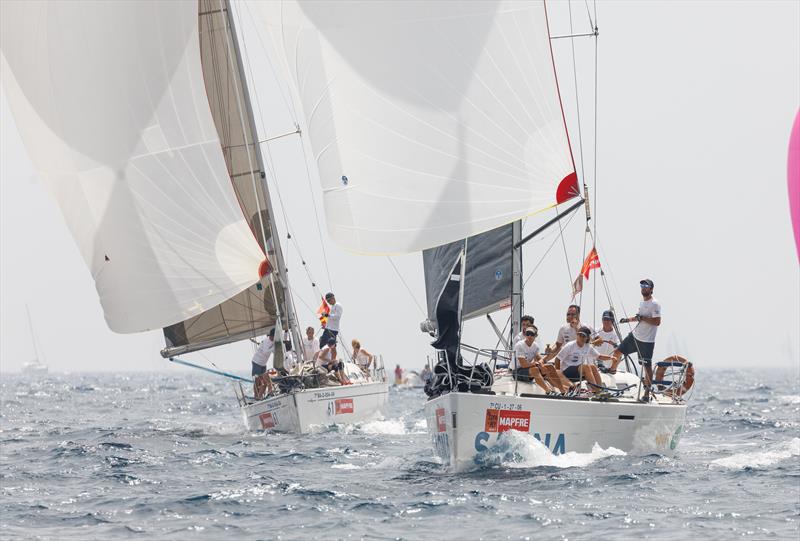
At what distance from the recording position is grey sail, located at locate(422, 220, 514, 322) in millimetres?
16141

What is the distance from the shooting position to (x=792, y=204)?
11.6 m

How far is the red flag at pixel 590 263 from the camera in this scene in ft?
58.9

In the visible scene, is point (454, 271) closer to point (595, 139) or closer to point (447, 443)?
point (447, 443)

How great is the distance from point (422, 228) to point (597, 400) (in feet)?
9.59

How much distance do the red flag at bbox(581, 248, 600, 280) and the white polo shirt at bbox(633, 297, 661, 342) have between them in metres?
3.02

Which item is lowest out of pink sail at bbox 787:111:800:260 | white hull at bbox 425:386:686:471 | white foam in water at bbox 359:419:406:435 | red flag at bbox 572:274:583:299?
white foam in water at bbox 359:419:406:435

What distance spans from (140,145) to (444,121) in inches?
313

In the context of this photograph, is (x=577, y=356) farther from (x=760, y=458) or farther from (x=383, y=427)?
(x=383, y=427)

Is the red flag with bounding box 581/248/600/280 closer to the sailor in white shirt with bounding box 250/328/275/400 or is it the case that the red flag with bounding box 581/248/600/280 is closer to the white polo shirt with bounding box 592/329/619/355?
the white polo shirt with bounding box 592/329/619/355

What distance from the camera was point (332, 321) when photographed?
21859mm

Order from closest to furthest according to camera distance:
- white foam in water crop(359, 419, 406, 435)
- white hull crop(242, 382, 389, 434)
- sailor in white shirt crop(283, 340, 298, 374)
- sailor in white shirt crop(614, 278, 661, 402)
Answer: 1. sailor in white shirt crop(614, 278, 661, 402)
2. white hull crop(242, 382, 389, 434)
3. white foam in water crop(359, 419, 406, 435)
4. sailor in white shirt crop(283, 340, 298, 374)

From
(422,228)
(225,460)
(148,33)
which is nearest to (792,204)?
(422,228)

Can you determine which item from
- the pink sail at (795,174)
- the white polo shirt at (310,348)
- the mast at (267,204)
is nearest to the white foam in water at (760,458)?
the pink sail at (795,174)

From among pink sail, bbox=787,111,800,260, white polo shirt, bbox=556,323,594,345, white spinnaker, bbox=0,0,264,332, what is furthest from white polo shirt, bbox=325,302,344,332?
pink sail, bbox=787,111,800,260
